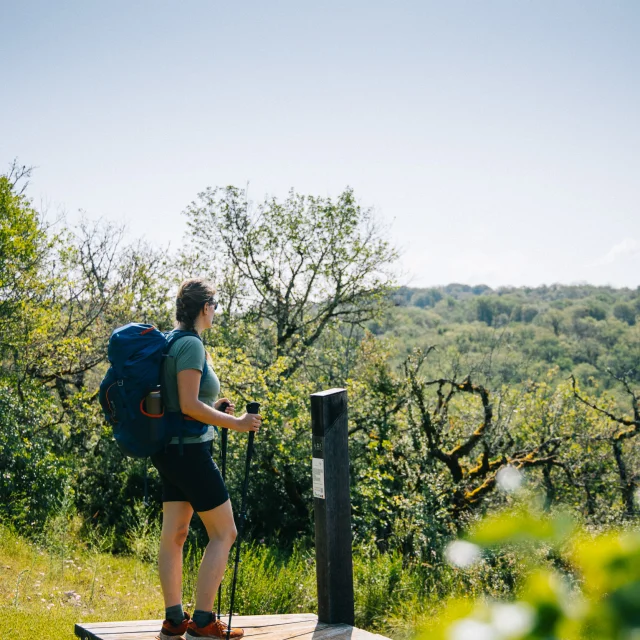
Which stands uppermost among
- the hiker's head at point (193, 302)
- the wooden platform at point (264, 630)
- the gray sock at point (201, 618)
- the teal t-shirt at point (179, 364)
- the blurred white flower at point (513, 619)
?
the hiker's head at point (193, 302)

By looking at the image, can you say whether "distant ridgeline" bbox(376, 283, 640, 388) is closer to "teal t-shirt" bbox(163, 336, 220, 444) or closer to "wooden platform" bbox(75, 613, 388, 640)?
"wooden platform" bbox(75, 613, 388, 640)

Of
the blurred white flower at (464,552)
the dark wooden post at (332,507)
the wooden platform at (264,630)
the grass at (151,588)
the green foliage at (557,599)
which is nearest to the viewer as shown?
the green foliage at (557,599)

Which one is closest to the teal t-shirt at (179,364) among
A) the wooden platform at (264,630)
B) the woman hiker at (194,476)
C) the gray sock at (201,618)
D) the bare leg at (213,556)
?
the woman hiker at (194,476)

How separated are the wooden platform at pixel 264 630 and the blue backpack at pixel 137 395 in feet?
4.11

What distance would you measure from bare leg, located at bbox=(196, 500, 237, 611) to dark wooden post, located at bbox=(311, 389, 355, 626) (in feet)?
2.69

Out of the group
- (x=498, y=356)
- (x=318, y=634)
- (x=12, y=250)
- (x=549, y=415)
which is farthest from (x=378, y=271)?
(x=318, y=634)

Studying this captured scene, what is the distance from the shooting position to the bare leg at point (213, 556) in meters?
3.69

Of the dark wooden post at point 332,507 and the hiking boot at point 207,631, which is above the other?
the dark wooden post at point 332,507

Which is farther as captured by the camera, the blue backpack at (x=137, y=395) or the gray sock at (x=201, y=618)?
the gray sock at (x=201, y=618)

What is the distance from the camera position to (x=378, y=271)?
753 inches

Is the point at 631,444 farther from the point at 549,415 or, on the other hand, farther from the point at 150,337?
the point at 150,337

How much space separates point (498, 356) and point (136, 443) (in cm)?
980

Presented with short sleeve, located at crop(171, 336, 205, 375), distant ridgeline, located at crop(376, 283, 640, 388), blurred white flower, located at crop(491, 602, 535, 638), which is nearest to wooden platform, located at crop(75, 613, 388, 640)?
short sleeve, located at crop(171, 336, 205, 375)

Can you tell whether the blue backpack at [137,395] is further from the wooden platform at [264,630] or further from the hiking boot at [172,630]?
the wooden platform at [264,630]
